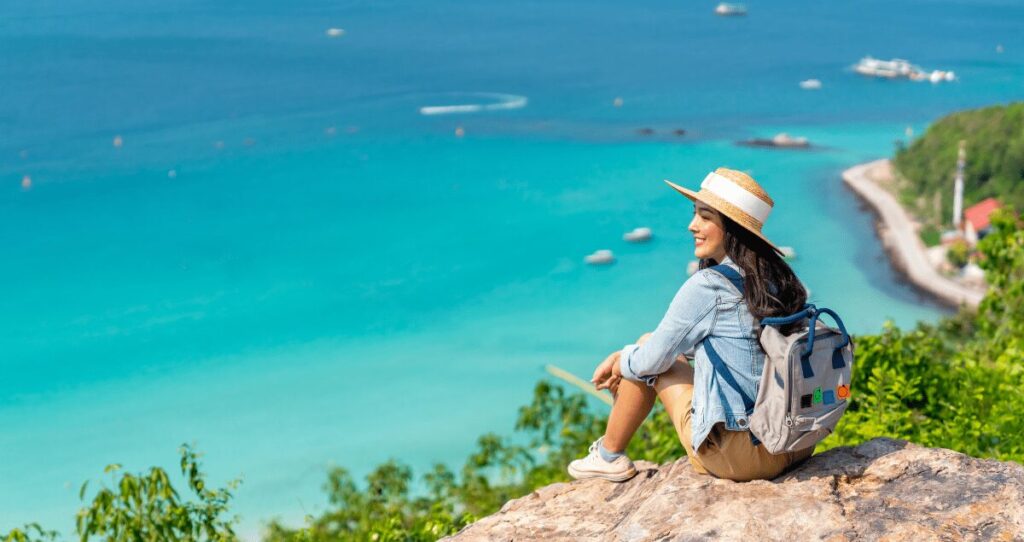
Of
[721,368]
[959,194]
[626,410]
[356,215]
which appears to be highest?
[356,215]

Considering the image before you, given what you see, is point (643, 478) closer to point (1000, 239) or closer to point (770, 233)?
point (1000, 239)

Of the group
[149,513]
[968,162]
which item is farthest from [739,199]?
[968,162]

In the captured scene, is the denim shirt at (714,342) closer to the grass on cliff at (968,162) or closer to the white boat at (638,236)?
the white boat at (638,236)

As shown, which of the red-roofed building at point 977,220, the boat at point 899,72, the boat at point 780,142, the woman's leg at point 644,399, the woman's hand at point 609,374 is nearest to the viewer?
the woman's leg at point 644,399

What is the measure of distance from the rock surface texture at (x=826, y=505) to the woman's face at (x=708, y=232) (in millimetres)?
802

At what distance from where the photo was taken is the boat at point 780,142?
50.5 m

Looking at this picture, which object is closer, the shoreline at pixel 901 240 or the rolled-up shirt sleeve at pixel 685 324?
the rolled-up shirt sleeve at pixel 685 324

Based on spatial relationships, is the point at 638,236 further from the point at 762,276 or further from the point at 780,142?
the point at 762,276

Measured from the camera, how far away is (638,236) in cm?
4200

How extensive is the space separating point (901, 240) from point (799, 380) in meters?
39.6

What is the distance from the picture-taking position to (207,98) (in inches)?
2238

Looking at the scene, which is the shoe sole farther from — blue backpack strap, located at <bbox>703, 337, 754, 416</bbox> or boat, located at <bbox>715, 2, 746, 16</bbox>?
boat, located at <bbox>715, 2, 746, 16</bbox>

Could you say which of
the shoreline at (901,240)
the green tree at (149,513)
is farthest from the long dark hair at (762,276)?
the shoreline at (901,240)

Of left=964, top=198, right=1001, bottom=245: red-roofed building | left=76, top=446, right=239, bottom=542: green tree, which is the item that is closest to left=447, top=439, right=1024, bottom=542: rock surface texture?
left=76, top=446, right=239, bottom=542: green tree
